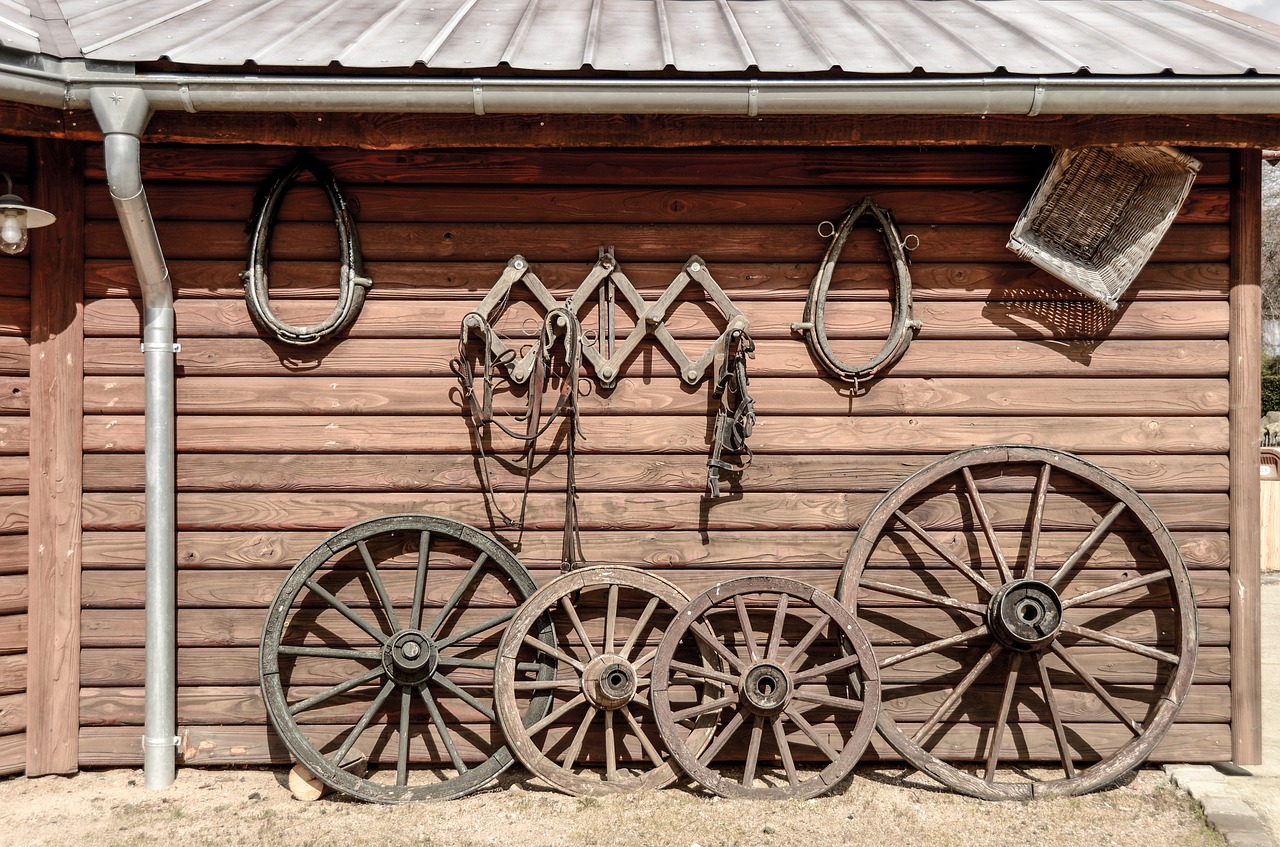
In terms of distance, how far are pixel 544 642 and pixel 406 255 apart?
161cm

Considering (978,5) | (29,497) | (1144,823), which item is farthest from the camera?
(978,5)

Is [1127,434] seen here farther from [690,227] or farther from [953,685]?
[690,227]

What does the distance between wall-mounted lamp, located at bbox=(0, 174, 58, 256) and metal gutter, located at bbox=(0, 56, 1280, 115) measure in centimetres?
38

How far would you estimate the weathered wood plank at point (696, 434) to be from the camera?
3.26m

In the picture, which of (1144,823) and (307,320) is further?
(307,320)

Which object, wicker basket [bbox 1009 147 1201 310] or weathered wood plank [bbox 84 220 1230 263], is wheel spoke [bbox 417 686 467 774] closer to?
weathered wood plank [bbox 84 220 1230 263]

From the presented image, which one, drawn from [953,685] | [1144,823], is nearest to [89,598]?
[953,685]

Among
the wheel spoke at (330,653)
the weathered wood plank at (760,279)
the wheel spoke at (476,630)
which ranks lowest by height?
the wheel spoke at (330,653)

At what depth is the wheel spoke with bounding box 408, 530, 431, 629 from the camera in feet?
10.5

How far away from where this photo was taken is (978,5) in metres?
3.55

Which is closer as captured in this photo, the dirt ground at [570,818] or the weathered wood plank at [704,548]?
the dirt ground at [570,818]

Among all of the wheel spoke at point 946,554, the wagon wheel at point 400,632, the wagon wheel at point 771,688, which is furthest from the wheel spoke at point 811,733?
the wagon wheel at point 400,632

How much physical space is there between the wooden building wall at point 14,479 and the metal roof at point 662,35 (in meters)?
A: 0.77

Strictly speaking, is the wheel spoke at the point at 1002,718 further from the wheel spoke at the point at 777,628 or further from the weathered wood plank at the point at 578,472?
the wheel spoke at the point at 777,628
